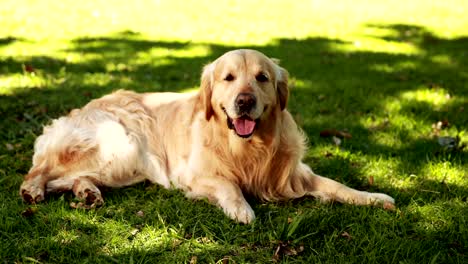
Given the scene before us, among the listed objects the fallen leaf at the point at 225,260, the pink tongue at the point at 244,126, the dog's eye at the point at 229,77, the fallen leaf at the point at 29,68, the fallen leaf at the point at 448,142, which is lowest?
the fallen leaf at the point at 225,260

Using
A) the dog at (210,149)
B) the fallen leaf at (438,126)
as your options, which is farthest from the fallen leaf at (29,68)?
the fallen leaf at (438,126)

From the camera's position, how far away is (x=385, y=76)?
7.05 meters

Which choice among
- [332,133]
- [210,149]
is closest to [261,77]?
[210,149]

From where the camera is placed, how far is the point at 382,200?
350cm

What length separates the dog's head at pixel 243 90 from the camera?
3.33 metres

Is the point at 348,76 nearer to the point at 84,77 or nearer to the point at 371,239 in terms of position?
the point at 84,77

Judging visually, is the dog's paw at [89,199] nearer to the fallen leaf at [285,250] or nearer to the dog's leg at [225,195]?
the dog's leg at [225,195]

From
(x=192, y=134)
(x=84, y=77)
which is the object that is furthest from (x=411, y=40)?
(x=192, y=134)

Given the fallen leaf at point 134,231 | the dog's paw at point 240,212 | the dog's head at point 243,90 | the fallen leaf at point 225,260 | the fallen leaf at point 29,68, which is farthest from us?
the fallen leaf at point 29,68

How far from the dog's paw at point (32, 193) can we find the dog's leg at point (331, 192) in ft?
5.68

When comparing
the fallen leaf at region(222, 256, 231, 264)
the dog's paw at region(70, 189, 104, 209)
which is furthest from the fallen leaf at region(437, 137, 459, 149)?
the dog's paw at region(70, 189, 104, 209)

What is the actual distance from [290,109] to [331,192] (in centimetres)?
219

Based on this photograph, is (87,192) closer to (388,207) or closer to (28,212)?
(28,212)

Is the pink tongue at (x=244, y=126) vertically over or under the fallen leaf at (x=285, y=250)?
over
